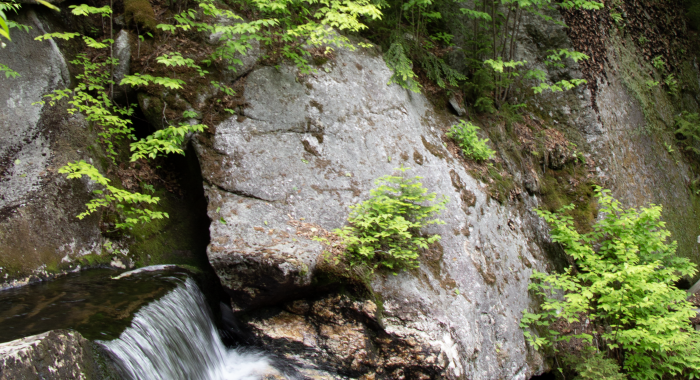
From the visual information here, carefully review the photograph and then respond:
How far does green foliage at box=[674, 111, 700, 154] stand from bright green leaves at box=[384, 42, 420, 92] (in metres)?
8.30

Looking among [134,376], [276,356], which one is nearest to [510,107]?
[276,356]

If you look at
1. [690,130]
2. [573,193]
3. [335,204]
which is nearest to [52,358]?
[335,204]

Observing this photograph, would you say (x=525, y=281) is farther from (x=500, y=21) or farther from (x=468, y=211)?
(x=500, y=21)

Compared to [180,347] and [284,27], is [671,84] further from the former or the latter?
[180,347]

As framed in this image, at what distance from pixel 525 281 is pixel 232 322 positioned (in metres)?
4.04

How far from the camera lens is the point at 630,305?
5051 mm

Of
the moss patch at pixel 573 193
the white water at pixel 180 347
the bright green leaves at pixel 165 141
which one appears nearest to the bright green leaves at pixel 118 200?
the bright green leaves at pixel 165 141

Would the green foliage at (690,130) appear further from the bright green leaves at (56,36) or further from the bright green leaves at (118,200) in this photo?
the bright green leaves at (56,36)

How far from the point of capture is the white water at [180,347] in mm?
3309

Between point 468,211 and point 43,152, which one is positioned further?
point 468,211

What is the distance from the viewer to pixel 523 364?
5.21 meters

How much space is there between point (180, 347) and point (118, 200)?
2502 mm

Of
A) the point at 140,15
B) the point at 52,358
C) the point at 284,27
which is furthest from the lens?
the point at 284,27

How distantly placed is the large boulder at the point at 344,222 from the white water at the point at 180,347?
1.44ft
